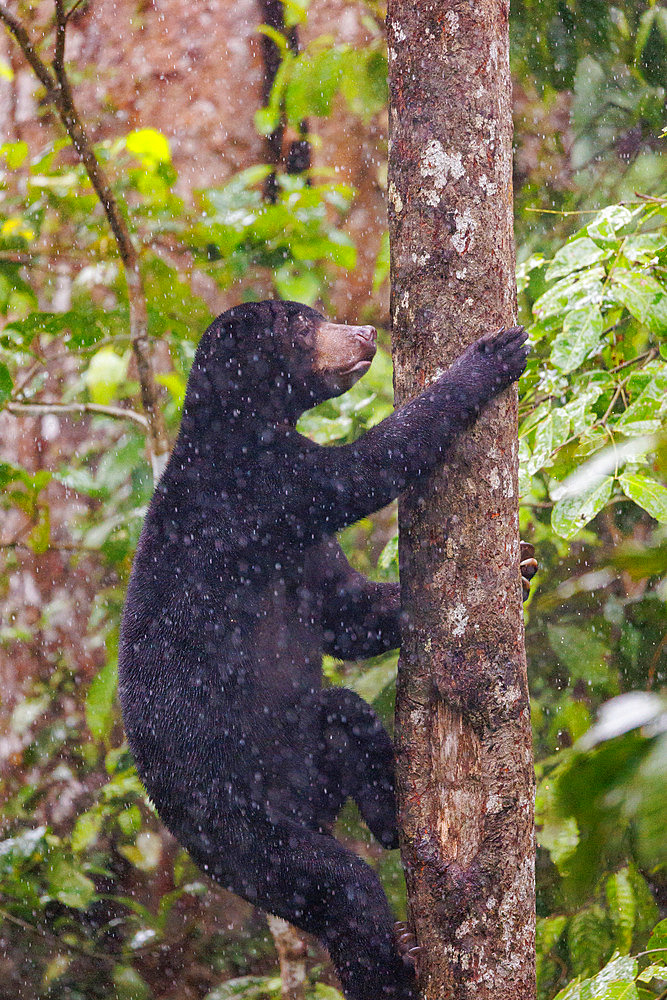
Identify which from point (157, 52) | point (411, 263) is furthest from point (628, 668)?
point (157, 52)

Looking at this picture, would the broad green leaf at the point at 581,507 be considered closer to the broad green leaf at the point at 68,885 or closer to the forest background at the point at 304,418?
the forest background at the point at 304,418

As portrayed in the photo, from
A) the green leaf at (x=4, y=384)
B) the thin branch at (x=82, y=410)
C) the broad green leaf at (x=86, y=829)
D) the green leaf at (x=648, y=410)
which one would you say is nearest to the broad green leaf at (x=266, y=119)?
the thin branch at (x=82, y=410)

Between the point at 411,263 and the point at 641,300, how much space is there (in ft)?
2.50

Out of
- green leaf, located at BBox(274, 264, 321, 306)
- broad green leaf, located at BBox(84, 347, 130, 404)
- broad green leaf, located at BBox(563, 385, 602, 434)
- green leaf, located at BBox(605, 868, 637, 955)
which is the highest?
green leaf, located at BBox(274, 264, 321, 306)

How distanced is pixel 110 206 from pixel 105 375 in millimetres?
635

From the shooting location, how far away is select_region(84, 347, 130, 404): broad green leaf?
11.9 ft

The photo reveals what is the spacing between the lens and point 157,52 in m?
5.82

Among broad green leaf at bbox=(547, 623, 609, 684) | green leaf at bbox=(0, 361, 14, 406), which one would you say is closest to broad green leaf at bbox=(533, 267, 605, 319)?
broad green leaf at bbox=(547, 623, 609, 684)

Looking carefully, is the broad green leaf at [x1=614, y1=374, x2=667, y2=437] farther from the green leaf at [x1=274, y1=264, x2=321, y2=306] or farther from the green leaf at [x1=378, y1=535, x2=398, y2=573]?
the green leaf at [x1=274, y1=264, x2=321, y2=306]

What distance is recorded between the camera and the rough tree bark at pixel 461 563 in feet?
6.65

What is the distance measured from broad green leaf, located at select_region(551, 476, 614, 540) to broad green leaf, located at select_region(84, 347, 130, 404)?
77.2 inches

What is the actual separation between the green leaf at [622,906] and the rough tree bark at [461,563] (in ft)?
3.97

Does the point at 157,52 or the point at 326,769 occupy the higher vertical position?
the point at 157,52

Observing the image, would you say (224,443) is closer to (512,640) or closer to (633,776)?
(512,640)
